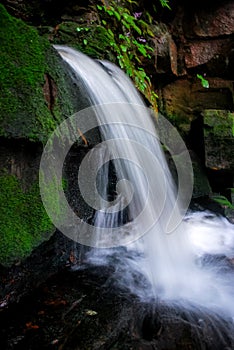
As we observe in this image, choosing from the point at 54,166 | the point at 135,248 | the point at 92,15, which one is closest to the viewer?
the point at 54,166

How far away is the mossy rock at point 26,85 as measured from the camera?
182cm

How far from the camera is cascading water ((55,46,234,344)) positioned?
232cm

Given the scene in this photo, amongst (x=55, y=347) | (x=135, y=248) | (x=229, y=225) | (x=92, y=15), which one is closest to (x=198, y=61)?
(x=92, y=15)

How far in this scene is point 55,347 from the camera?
156 centimetres

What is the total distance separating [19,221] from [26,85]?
2.87ft

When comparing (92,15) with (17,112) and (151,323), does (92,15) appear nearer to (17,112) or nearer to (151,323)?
(17,112)

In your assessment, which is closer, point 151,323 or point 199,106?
point 151,323

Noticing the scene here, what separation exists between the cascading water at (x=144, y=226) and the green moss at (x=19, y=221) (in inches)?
27.0

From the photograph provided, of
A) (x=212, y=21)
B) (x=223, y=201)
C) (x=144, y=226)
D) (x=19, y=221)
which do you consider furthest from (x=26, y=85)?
(x=212, y=21)

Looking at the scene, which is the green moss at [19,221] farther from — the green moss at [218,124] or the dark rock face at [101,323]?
the green moss at [218,124]

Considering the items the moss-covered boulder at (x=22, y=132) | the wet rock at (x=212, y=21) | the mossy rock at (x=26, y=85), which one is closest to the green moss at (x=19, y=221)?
the moss-covered boulder at (x=22, y=132)

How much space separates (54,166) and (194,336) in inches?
56.0

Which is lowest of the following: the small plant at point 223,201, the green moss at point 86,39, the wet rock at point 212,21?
the small plant at point 223,201

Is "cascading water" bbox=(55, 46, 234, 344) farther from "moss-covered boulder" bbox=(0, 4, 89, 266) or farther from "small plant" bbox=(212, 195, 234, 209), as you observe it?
"moss-covered boulder" bbox=(0, 4, 89, 266)
